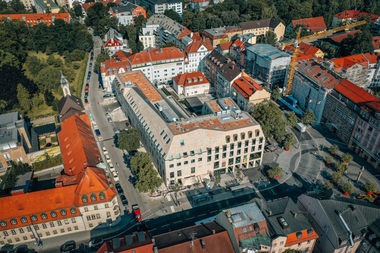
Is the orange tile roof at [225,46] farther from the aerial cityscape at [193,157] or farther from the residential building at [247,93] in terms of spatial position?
the residential building at [247,93]

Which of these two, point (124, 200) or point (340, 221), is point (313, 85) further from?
point (124, 200)

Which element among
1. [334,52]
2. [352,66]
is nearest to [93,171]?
[352,66]

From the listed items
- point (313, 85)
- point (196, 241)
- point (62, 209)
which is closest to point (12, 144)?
point (62, 209)

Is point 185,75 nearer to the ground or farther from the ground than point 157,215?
farther from the ground

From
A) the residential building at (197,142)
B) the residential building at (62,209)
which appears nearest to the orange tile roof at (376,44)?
the residential building at (197,142)

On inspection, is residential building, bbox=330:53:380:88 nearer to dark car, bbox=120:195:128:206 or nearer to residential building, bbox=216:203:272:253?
residential building, bbox=216:203:272:253

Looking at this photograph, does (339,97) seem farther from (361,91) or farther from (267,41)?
(267,41)

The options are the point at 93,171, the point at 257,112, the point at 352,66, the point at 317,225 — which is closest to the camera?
the point at 317,225
